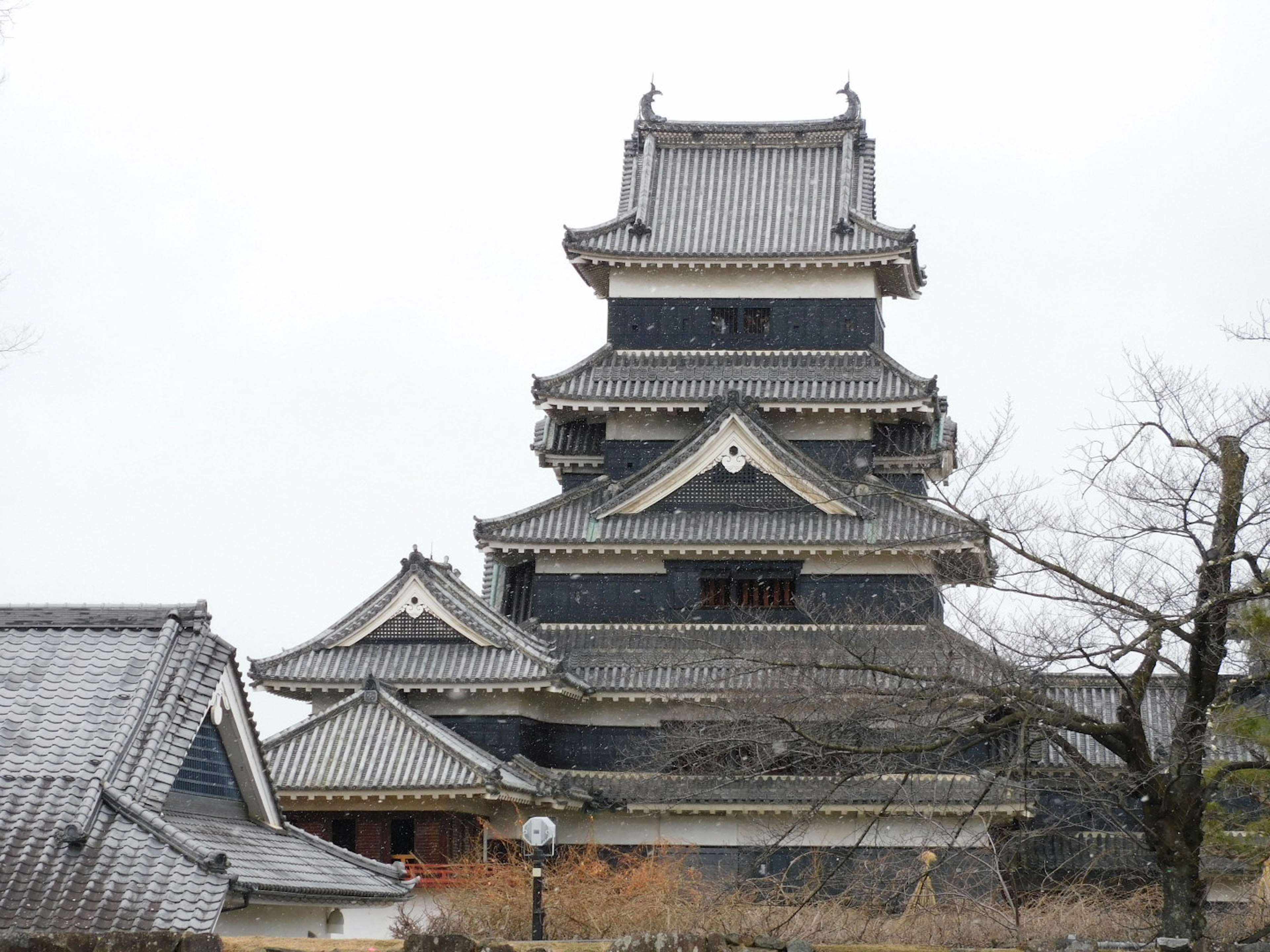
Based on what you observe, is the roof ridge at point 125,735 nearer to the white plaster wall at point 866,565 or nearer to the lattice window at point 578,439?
the white plaster wall at point 866,565

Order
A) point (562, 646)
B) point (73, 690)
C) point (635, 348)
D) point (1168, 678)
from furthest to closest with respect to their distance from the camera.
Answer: point (635, 348)
point (562, 646)
point (1168, 678)
point (73, 690)

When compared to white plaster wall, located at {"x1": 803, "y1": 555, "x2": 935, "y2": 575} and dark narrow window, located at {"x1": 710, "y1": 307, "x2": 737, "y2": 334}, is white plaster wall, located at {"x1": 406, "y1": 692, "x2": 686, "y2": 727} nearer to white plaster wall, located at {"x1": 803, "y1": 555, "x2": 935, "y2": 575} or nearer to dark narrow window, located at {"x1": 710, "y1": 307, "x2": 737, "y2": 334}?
white plaster wall, located at {"x1": 803, "y1": 555, "x2": 935, "y2": 575}

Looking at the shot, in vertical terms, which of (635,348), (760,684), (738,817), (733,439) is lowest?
(738,817)

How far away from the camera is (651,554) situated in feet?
94.7

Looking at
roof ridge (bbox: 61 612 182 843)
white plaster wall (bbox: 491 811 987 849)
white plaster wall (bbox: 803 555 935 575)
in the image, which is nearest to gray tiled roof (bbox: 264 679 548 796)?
white plaster wall (bbox: 491 811 987 849)

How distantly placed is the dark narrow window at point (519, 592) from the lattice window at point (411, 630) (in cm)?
244


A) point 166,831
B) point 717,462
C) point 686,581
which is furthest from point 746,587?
point 166,831

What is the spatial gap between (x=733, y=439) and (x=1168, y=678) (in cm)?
1314

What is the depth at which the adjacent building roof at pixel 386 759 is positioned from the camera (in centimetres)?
2517

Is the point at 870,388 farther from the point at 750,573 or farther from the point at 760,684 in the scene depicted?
the point at 760,684

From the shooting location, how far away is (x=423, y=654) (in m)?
28.0

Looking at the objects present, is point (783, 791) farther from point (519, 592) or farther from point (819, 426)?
point (519, 592)

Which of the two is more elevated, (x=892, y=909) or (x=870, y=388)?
(x=870, y=388)

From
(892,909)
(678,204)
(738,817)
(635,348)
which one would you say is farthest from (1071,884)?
(678,204)
